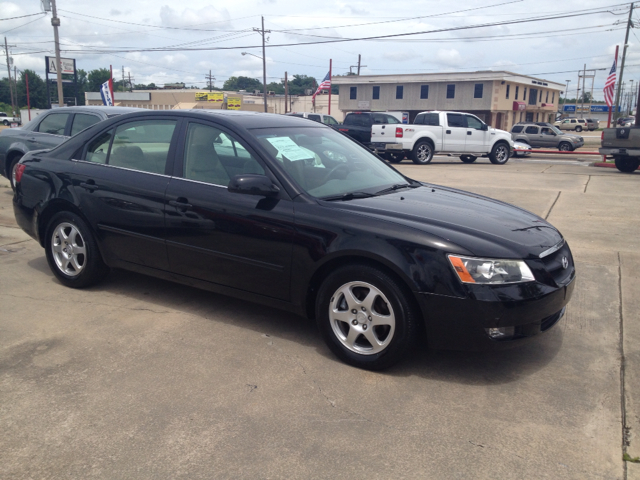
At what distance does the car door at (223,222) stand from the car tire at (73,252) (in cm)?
96

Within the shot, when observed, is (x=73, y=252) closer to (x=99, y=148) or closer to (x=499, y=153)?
(x=99, y=148)

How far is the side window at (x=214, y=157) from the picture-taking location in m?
4.23

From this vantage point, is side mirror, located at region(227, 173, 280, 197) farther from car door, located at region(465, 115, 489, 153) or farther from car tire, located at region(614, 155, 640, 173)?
car door, located at region(465, 115, 489, 153)

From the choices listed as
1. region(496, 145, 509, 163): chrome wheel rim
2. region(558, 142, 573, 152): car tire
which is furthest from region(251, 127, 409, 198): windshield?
region(558, 142, 573, 152): car tire

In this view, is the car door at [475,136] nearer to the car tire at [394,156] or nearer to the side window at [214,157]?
the car tire at [394,156]

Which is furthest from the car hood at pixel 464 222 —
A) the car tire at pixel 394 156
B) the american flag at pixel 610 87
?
the american flag at pixel 610 87

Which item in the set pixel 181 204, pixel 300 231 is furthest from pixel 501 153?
pixel 300 231

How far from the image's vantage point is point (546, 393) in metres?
3.46

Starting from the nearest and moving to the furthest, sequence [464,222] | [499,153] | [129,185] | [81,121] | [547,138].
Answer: [464,222], [129,185], [81,121], [499,153], [547,138]

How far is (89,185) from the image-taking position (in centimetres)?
491

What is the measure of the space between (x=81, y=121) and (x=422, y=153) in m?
13.6

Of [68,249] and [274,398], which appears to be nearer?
[274,398]

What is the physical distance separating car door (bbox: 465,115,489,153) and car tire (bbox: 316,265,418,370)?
18.2 metres

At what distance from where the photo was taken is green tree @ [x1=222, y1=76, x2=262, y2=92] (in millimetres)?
128488
